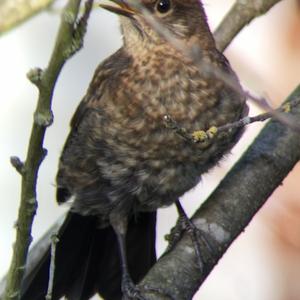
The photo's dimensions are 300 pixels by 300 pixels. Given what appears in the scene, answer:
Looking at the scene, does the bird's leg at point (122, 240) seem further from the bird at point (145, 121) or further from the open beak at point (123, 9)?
the open beak at point (123, 9)

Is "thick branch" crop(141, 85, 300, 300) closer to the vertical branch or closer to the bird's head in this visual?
the bird's head

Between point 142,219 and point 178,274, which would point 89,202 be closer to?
point 142,219

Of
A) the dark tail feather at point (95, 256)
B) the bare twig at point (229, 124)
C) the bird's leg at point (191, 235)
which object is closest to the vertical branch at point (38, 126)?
the bare twig at point (229, 124)

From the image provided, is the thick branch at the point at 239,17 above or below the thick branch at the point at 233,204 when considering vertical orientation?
above

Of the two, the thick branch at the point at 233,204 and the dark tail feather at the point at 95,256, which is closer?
the thick branch at the point at 233,204

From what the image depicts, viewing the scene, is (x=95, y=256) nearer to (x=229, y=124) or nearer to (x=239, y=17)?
(x=239, y=17)

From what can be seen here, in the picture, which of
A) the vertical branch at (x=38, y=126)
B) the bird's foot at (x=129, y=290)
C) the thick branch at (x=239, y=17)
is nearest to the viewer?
the vertical branch at (x=38, y=126)

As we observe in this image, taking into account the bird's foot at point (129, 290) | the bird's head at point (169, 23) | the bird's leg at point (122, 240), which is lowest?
the bird's foot at point (129, 290)
